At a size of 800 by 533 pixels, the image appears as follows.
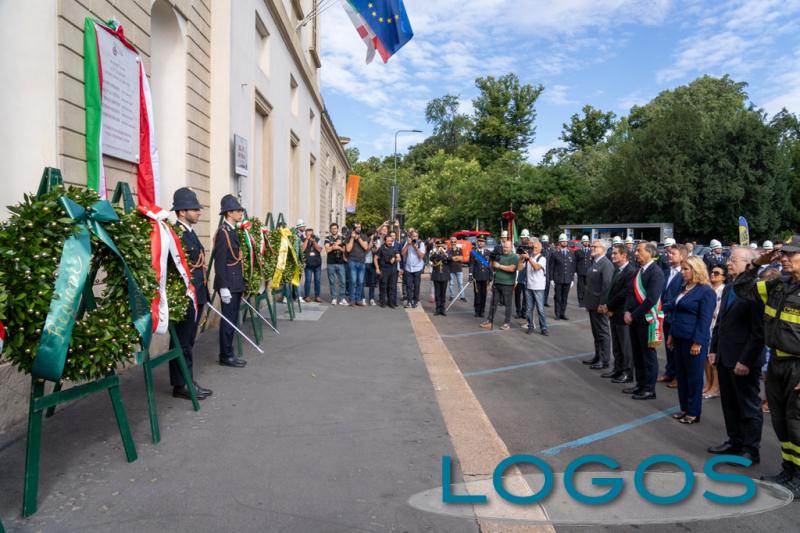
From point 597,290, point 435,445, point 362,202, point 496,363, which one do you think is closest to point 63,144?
point 435,445

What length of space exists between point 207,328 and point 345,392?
4.58 m

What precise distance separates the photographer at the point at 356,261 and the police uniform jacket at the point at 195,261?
8.24 meters

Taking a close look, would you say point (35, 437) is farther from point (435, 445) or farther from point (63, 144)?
point (63, 144)

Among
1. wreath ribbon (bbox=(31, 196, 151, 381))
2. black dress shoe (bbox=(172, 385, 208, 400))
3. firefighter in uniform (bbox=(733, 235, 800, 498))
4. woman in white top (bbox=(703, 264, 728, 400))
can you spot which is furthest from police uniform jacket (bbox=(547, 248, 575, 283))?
wreath ribbon (bbox=(31, 196, 151, 381))

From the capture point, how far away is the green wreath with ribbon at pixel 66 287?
3.35m

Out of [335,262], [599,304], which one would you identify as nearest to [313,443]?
[599,304]

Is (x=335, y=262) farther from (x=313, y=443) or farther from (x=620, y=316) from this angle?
(x=313, y=443)

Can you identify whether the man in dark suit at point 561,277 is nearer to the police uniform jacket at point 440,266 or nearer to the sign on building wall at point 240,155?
the police uniform jacket at point 440,266

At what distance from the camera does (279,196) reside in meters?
16.1

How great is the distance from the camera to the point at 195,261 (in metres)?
5.94

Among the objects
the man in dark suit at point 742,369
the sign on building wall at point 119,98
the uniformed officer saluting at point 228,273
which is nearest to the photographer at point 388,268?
the uniformed officer saluting at point 228,273

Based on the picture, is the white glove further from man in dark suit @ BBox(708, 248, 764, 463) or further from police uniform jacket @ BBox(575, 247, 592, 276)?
police uniform jacket @ BBox(575, 247, 592, 276)

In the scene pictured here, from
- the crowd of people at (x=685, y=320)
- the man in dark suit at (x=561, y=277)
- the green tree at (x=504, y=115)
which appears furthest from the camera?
the green tree at (x=504, y=115)

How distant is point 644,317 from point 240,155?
26.6ft
